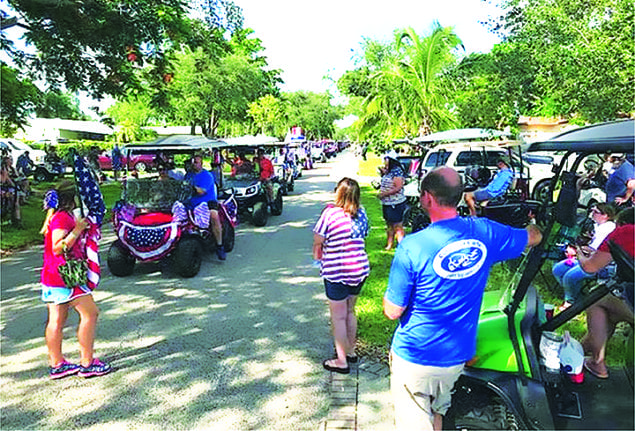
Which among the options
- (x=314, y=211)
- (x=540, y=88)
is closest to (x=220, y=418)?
(x=314, y=211)

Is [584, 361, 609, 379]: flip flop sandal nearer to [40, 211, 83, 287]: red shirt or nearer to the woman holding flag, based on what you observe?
the woman holding flag

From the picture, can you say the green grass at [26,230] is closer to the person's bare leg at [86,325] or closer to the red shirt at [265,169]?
the person's bare leg at [86,325]

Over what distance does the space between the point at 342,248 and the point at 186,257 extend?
12.2 feet

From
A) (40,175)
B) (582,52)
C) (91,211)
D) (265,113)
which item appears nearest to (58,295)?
(91,211)

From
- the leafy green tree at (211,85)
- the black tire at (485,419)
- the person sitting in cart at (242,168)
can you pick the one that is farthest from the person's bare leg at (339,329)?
the leafy green tree at (211,85)

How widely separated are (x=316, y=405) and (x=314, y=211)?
10.8m

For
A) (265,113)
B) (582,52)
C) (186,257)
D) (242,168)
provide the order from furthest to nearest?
(265,113)
(242,168)
(582,52)
(186,257)

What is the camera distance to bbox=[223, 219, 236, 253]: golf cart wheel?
9.09 m

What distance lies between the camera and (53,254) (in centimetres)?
430

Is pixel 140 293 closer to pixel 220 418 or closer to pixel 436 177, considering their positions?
pixel 220 418

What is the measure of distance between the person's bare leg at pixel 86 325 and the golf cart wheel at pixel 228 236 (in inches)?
180

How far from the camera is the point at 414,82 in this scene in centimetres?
2348

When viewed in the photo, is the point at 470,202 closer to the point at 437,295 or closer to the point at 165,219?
the point at 165,219

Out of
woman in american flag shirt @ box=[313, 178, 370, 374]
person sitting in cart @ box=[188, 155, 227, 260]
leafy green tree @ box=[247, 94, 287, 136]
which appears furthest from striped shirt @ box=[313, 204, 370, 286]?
leafy green tree @ box=[247, 94, 287, 136]
